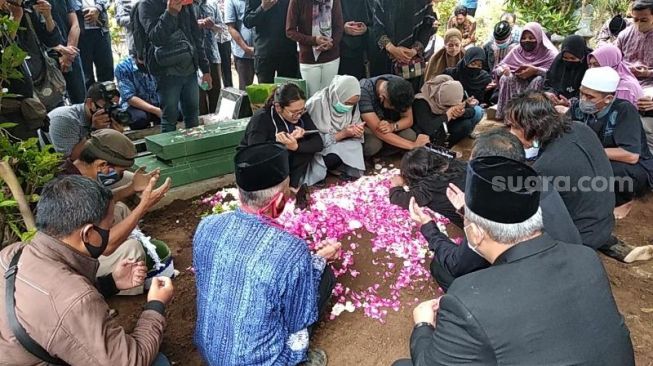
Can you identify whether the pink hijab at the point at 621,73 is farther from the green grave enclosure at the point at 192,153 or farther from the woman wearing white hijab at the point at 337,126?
the green grave enclosure at the point at 192,153

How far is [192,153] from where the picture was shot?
15.8 ft

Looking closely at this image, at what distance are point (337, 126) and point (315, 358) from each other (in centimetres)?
274

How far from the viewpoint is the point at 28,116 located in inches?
148

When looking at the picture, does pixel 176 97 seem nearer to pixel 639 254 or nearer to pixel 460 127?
pixel 460 127

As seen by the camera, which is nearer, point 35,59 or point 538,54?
point 35,59

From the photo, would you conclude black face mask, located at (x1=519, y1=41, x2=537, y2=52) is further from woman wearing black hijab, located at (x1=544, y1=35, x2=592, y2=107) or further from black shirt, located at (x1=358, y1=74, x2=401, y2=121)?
black shirt, located at (x1=358, y1=74, x2=401, y2=121)

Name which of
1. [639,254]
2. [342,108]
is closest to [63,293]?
[342,108]

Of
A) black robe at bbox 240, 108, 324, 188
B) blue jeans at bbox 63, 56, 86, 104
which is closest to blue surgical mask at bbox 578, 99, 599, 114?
black robe at bbox 240, 108, 324, 188

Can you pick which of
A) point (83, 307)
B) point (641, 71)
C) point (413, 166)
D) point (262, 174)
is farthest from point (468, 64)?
point (83, 307)

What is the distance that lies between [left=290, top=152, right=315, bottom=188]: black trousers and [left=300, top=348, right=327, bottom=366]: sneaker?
7.11ft

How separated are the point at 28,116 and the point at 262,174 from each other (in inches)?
96.7

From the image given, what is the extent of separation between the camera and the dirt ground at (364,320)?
288 centimetres

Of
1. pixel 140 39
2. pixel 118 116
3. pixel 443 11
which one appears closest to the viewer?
pixel 118 116

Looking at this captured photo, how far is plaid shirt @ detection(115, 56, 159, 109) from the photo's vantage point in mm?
5820
